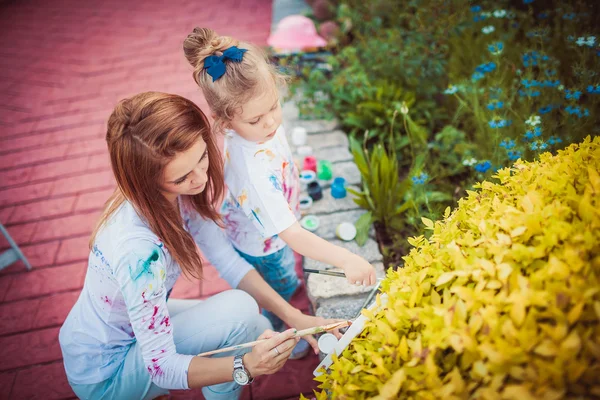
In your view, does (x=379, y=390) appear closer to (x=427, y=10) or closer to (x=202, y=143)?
(x=202, y=143)

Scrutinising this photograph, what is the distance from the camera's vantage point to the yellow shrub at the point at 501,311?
73 centimetres

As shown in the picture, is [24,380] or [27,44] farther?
Answer: [27,44]

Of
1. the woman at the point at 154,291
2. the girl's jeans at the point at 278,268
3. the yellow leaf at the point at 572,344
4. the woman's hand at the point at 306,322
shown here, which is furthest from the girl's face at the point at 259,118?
the yellow leaf at the point at 572,344

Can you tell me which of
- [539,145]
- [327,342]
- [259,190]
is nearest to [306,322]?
[327,342]

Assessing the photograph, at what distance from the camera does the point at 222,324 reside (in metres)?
1.49

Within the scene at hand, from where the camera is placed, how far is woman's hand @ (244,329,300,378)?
126cm

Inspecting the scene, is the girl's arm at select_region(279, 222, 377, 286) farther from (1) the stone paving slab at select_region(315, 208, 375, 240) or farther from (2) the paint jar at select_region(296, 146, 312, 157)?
(2) the paint jar at select_region(296, 146, 312, 157)

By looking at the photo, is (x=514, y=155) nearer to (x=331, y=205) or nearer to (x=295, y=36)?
(x=331, y=205)

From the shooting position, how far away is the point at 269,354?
4.17ft

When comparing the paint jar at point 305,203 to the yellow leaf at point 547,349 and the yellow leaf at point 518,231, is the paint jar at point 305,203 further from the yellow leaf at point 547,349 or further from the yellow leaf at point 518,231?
the yellow leaf at point 547,349

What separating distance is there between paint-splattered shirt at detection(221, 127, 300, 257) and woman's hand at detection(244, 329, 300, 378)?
37 cm

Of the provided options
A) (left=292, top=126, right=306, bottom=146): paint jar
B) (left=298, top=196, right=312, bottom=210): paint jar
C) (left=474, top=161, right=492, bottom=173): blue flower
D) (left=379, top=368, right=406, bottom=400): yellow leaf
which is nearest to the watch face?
(left=379, top=368, right=406, bottom=400): yellow leaf

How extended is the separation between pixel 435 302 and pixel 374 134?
1.96 meters

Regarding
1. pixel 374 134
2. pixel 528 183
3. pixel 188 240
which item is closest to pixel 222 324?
pixel 188 240
